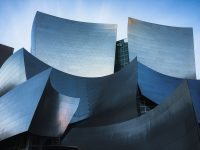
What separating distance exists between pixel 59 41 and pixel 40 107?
1418 cm

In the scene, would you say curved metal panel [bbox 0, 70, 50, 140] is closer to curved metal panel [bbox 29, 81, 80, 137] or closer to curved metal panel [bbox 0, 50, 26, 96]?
curved metal panel [bbox 29, 81, 80, 137]

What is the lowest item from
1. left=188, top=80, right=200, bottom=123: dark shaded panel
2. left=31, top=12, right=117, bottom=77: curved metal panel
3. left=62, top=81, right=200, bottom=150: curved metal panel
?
left=62, top=81, right=200, bottom=150: curved metal panel

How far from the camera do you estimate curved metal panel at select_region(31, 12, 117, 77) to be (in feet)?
85.1

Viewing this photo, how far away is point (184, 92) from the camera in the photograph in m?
8.06

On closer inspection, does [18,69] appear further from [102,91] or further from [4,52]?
[4,52]

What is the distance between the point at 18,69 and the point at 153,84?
9022mm

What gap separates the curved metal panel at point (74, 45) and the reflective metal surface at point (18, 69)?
675cm

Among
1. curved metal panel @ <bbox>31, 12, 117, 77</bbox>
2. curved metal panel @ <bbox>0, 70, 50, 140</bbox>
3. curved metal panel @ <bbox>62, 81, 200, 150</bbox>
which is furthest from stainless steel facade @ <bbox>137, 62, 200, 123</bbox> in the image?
curved metal panel @ <bbox>0, 70, 50, 140</bbox>

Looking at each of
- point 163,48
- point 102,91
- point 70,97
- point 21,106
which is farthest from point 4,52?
point 21,106

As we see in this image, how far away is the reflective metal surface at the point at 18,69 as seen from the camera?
1750 cm

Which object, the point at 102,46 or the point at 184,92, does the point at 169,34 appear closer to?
the point at 102,46

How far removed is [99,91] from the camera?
2006 centimetres

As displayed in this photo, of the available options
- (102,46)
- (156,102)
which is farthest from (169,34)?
(156,102)

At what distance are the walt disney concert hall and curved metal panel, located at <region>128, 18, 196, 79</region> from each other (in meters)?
0.10
